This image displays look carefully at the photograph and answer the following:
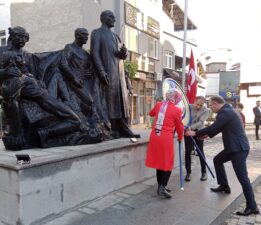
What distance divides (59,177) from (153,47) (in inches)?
824

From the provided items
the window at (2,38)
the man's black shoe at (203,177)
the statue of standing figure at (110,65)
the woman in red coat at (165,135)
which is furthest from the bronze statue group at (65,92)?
the window at (2,38)

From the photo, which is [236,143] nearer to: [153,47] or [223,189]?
[223,189]

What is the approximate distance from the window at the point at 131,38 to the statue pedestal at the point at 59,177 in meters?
15.8

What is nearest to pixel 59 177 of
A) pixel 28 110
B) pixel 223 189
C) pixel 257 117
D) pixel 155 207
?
pixel 28 110

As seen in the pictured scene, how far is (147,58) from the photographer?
22953mm

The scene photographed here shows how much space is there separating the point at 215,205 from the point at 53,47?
49.6 feet

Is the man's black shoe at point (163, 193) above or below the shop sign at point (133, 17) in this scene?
below

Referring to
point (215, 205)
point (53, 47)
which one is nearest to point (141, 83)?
point (53, 47)

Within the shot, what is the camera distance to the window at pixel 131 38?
20422 millimetres

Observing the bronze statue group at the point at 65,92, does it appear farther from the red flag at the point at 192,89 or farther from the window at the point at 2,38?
the window at the point at 2,38

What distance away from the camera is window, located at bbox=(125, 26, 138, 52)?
2042 centimetres

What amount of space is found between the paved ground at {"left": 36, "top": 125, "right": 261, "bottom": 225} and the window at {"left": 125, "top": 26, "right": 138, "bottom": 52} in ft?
52.1

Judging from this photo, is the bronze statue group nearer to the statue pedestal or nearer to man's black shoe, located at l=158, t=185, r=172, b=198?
the statue pedestal

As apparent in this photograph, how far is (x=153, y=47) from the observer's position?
24.1 meters
